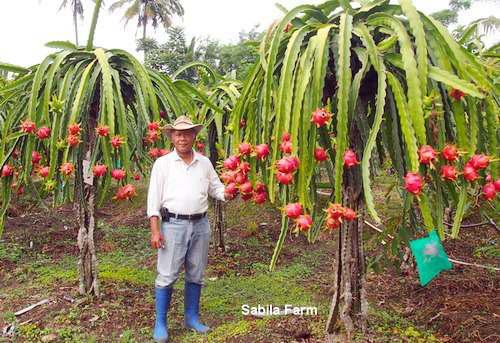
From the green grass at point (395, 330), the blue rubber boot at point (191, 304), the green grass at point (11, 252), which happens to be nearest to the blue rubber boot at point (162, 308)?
the blue rubber boot at point (191, 304)

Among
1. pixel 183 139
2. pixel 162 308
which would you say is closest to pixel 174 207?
pixel 183 139

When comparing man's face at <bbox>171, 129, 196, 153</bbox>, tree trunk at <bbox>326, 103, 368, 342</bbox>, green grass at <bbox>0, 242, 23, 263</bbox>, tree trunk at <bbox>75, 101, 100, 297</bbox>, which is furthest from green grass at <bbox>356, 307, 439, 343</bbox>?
green grass at <bbox>0, 242, 23, 263</bbox>

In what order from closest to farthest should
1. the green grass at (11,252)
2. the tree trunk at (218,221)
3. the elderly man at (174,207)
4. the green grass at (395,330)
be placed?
the green grass at (395,330) < the elderly man at (174,207) < the green grass at (11,252) < the tree trunk at (218,221)

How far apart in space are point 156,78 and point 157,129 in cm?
59

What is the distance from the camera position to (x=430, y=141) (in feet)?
5.96

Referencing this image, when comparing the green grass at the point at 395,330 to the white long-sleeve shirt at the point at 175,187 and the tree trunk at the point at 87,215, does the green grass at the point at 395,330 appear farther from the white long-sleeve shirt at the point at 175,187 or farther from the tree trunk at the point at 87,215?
the tree trunk at the point at 87,215

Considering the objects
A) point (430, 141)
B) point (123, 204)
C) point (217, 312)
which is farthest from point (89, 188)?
point (123, 204)

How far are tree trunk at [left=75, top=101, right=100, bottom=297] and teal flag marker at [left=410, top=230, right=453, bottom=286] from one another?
6.95 ft

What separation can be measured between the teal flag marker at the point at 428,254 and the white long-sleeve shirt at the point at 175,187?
1224 millimetres

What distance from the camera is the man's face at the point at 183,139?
2893 mm

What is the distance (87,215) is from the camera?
3.33 metres

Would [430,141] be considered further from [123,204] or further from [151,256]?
[123,204]

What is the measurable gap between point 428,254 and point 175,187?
5.01 feet

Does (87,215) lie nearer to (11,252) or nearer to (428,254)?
(11,252)
